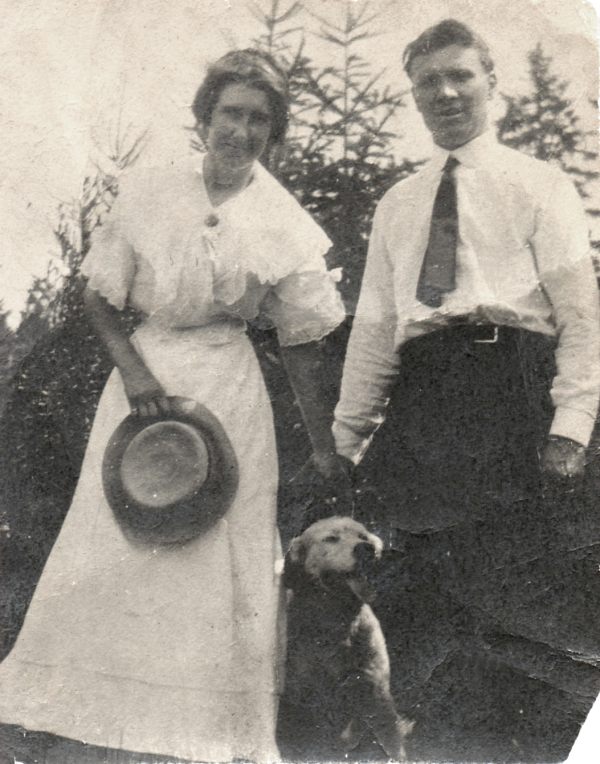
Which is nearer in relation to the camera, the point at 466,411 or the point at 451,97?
the point at 466,411

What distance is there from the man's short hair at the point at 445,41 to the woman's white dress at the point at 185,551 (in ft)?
1.77

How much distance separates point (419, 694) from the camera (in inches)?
129

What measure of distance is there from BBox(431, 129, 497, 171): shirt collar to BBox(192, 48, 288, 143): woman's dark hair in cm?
43

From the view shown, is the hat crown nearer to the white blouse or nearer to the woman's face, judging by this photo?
the white blouse

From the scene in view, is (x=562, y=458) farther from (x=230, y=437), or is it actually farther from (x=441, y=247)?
(x=230, y=437)

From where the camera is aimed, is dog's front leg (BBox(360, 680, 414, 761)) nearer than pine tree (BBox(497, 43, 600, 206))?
→ Yes

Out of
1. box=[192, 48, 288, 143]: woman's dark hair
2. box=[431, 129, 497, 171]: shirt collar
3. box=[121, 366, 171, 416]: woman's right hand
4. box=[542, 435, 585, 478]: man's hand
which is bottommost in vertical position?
box=[542, 435, 585, 478]: man's hand

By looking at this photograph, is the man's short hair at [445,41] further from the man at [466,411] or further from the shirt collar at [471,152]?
the man at [466,411]

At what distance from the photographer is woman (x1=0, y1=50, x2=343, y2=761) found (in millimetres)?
3236

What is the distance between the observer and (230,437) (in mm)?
3295

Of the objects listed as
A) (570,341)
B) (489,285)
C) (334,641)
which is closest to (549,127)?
(489,285)

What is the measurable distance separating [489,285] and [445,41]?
714 millimetres

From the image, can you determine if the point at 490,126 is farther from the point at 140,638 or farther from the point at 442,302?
the point at 140,638

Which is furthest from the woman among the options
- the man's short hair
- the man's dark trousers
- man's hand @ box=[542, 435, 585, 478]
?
man's hand @ box=[542, 435, 585, 478]
